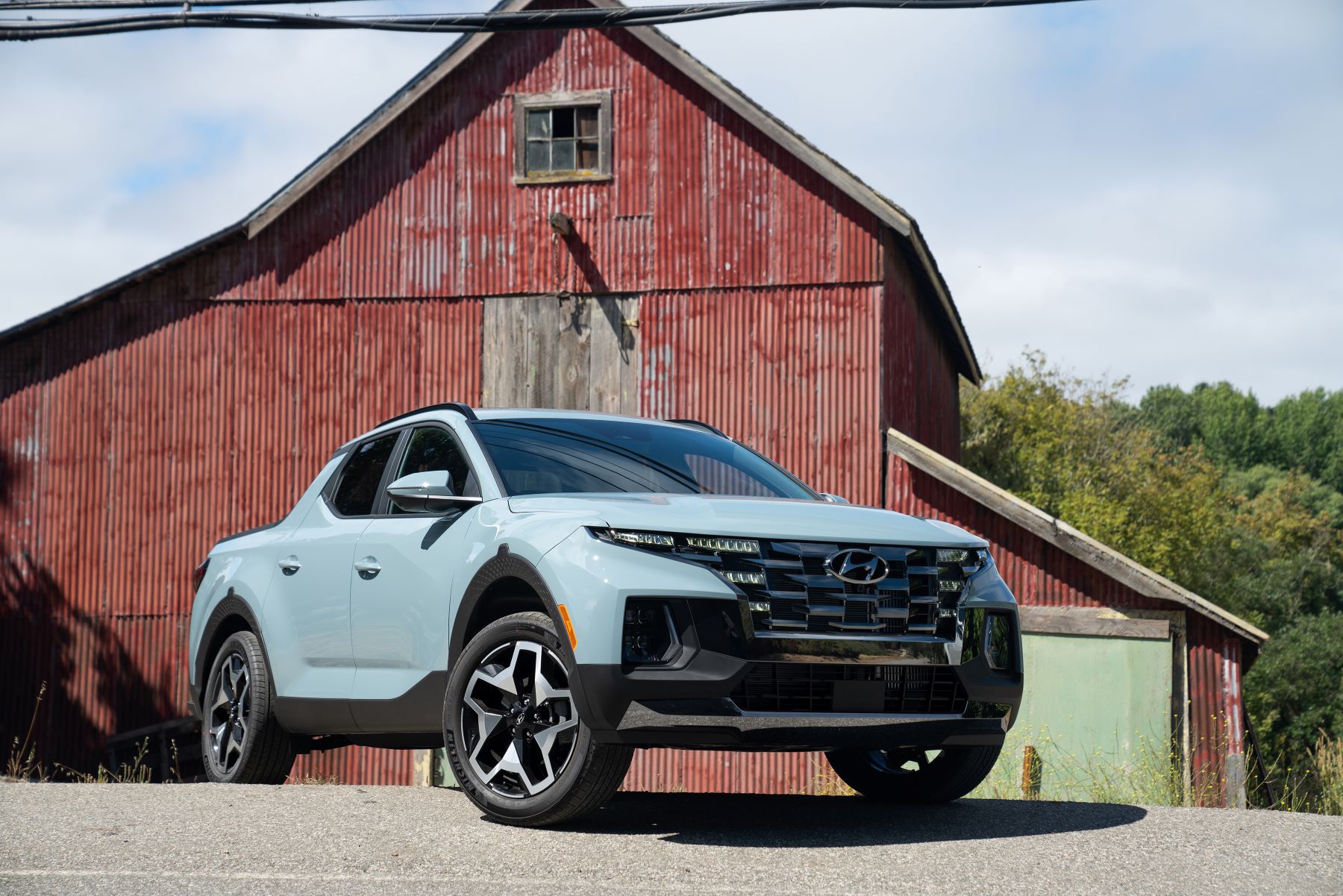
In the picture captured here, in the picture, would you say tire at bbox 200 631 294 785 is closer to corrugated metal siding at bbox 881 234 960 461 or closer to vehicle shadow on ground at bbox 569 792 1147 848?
vehicle shadow on ground at bbox 569 792 1147 848

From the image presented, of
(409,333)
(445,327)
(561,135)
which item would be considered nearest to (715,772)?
(445,327)

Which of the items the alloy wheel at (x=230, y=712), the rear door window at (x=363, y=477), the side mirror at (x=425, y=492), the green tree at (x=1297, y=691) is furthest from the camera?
the green tree at (x=1297, y=691)

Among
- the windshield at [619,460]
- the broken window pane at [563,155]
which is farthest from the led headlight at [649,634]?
the broken window pane at [563,155]

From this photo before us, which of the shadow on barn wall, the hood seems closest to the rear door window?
the hood

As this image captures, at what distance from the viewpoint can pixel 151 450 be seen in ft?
63.9

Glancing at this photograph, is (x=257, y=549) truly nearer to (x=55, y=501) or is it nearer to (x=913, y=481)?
(x=913, y=481)

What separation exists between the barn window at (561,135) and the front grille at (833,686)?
13.7 metres

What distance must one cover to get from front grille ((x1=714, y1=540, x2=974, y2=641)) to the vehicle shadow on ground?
2.62 ft

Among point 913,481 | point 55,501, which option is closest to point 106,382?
point 55,501

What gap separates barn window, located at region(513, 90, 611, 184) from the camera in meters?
18.7

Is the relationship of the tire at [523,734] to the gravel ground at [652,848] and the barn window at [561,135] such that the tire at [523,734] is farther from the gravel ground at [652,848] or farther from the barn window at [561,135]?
the barn window at [561,135]

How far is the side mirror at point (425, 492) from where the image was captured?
6.30 meters

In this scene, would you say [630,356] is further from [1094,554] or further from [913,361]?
[1094,554]

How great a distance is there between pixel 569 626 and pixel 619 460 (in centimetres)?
150
